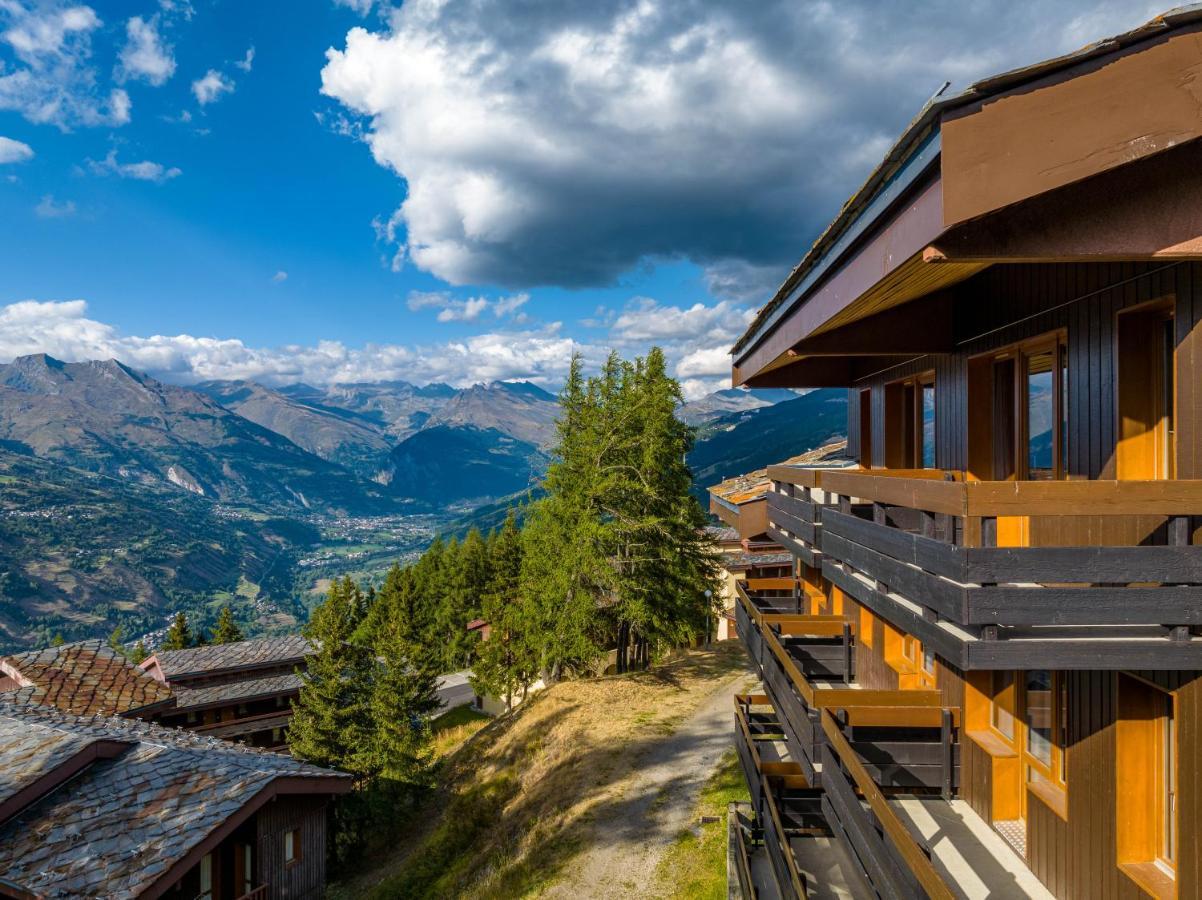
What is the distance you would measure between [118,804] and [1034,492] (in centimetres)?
1652

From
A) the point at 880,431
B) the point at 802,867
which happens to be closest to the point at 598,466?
the point at 880,431

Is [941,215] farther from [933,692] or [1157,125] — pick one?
[933,692]

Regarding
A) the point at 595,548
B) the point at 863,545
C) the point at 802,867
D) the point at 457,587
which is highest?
the point at 863,545

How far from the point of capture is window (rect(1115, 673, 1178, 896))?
12.4 feet

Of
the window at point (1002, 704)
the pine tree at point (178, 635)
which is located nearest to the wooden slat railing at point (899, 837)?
the window at point (1002, 704)

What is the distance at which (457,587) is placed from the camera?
53.0m

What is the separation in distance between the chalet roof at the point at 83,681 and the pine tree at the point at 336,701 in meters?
7.64

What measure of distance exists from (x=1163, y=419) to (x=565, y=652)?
2155cm

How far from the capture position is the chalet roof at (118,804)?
11.2 meters

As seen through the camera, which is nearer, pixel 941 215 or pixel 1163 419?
pixel 941 215

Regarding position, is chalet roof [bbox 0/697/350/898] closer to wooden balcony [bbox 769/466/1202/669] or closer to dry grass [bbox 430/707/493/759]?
wooden balcony [bbox 769/466/1202/669]

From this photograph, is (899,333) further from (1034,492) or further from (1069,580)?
(1069,580)

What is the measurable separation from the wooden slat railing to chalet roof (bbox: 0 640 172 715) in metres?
31.8

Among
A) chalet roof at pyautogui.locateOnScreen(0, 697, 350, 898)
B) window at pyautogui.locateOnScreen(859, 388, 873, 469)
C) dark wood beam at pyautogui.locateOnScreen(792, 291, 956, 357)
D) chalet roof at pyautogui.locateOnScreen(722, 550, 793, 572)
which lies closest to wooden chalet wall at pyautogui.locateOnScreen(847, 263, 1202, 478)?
dark wood beam at pyautogui.locateOnScreen(792, 291, 956, 357)
